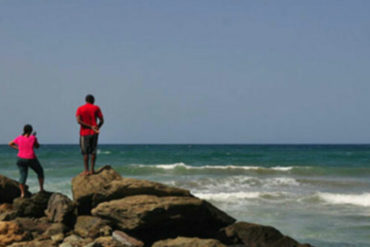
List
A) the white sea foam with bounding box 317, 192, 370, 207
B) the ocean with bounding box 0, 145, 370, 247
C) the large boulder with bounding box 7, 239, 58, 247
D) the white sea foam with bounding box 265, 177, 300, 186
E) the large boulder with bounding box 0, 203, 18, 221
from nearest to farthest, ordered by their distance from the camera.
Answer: the large boulder with bounding box 7, 239, 58, 247, the large boulder with bounding box 0, 203, 18, 221, the ocean with bounding box 0, 145, 370, 247, the white sea foam with bounding box 317, 192, 370, 207, the white sea foam with bounding box 265, 177, 300, 186

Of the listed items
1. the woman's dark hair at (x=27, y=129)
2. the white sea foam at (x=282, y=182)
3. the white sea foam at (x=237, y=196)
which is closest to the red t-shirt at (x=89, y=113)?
the woman's dark hair at (x=27, y=129)

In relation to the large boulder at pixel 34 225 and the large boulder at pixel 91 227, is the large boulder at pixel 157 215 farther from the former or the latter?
the large boulder at pixel 34 225

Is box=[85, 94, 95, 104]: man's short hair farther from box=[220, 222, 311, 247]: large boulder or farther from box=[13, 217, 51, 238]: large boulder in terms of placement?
box=[220, 222, 311, 247]: large boulder

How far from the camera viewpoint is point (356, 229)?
11.9m

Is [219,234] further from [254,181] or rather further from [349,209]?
[254,181]

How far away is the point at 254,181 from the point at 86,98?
53.4ft

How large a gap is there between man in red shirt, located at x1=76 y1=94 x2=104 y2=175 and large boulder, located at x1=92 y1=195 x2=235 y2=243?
52.5 inches

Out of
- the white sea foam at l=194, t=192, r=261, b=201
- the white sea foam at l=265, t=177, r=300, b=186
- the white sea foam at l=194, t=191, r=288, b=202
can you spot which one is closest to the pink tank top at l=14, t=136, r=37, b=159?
the white sea foam at l=194, t=191, r=288, b=202

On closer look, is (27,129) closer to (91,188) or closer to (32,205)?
(32,205)

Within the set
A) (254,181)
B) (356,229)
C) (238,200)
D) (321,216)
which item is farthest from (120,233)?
(254,181)

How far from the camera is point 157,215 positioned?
841 centimetres

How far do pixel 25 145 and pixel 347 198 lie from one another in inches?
494

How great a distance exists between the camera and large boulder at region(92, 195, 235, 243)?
8422 millimetres

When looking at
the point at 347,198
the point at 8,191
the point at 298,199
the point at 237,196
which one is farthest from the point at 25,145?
the point at 347,198
